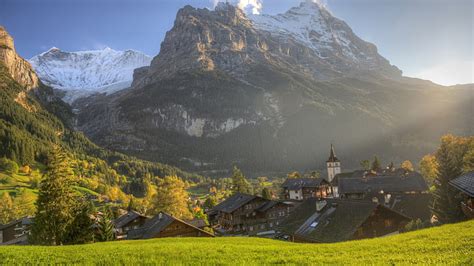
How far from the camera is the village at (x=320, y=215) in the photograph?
40656 mm

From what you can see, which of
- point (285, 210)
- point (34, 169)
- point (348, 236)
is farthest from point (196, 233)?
point (34, 169)

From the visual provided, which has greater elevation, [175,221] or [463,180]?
[463,180]

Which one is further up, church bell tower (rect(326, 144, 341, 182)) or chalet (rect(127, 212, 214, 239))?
church bell tower (rect(326, 144, 341, 182))

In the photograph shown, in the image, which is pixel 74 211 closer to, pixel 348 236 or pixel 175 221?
pixel 175 221

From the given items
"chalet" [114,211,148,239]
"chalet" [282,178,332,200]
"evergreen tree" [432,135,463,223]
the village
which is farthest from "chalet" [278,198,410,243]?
"chalet" [282,178,332,200]

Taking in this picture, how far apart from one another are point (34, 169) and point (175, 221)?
5522 inches

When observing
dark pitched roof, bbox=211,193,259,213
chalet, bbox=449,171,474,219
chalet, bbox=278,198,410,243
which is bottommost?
dark pitched roof, bbox=211,193,259,213

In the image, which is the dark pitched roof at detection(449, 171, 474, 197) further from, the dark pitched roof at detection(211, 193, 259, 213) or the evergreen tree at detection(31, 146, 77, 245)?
the dark pitched roof at detection(211, 193, 259, 213)

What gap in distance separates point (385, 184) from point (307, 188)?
3107 centimetres

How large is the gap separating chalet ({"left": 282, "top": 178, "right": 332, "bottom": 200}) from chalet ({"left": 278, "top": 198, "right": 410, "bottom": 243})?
188 feet

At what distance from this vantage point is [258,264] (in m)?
18.6

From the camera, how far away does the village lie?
4066 centimetres

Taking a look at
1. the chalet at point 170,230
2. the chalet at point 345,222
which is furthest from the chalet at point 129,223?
the chalet at point 345,222

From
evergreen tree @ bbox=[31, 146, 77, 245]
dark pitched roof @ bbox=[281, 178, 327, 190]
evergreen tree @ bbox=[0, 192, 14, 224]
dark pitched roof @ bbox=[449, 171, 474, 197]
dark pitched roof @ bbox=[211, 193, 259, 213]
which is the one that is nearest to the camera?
dark pitched roof @ bbox=[449, 171, 474, 197]
